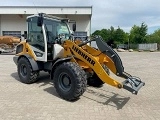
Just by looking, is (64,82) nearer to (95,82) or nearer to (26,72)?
(95,82)

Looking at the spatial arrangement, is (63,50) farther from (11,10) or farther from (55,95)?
(11,10)

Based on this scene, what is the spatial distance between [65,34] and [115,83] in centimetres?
335

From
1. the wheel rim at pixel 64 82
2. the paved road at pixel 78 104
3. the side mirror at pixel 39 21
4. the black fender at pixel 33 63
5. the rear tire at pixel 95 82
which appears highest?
the side mirror at pixel 39 21

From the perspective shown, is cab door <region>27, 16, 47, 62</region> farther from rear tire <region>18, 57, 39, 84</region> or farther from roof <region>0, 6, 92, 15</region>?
roof <region>0, 6, 92, 15</region>

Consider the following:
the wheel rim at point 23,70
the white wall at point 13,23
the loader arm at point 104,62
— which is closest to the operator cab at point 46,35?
the wheel rim at point 23,70

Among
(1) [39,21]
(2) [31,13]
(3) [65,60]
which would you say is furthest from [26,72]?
(2) [31,13]

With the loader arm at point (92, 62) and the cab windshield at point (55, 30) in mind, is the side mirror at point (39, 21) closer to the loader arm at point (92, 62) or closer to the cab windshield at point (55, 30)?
the cab windshield at point (55, 30)

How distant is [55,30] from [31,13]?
22.5m

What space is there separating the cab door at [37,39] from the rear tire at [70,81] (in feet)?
4.63

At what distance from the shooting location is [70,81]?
6137mm

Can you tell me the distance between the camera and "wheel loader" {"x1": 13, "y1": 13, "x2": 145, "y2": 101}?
585cm

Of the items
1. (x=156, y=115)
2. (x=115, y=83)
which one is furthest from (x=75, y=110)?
(x=156, y=115)

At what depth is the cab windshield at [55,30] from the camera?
7617 millimetres

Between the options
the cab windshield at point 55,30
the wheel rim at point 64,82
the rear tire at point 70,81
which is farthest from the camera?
the cab windshield at point 55,30
